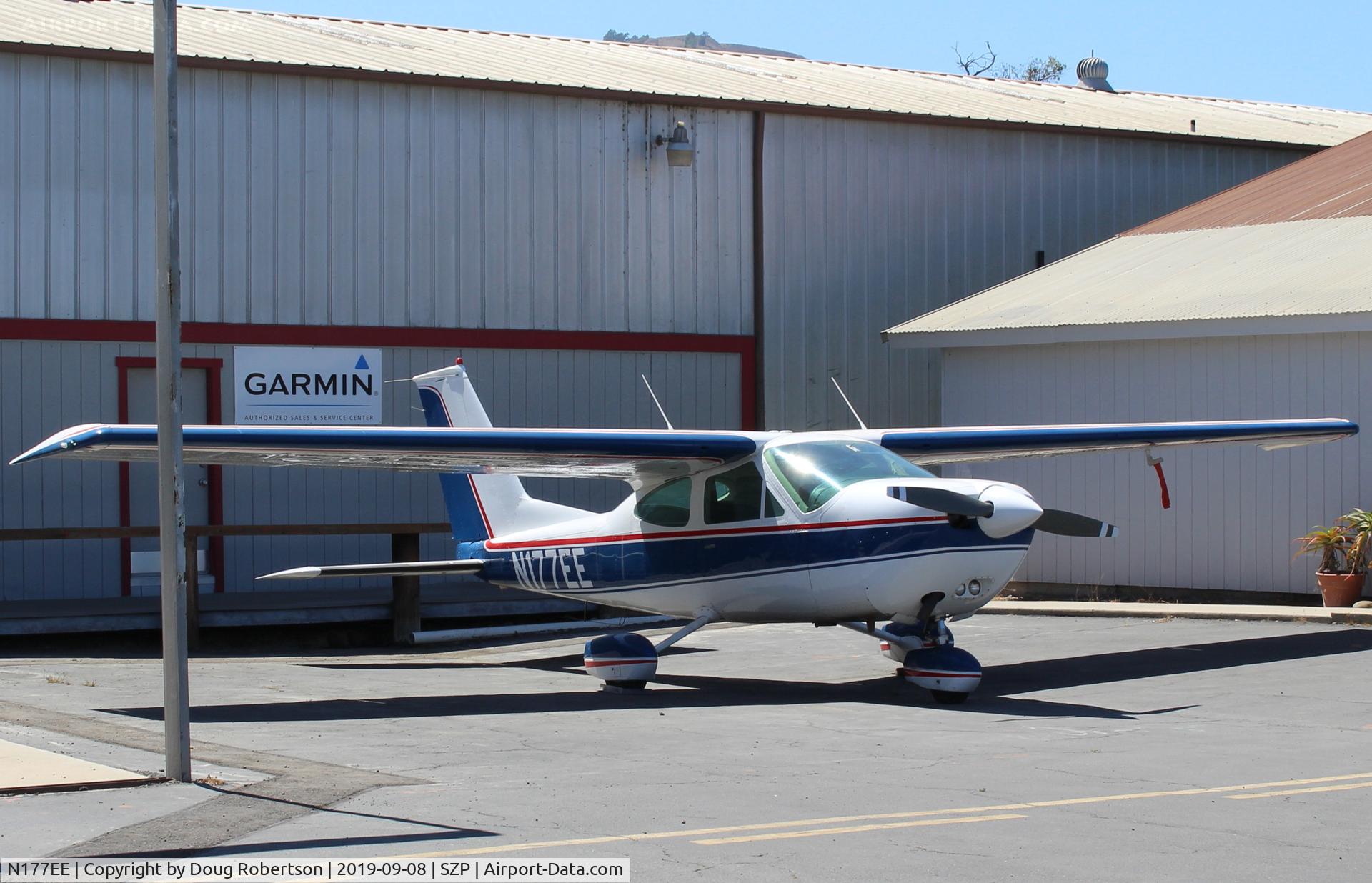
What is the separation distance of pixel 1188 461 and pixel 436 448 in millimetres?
9364

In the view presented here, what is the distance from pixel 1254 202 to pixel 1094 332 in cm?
488

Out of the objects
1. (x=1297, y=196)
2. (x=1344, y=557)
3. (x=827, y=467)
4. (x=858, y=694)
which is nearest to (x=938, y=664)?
(x=858, y=694)

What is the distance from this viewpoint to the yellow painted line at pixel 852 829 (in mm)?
6402

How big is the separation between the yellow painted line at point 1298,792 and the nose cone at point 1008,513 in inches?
131

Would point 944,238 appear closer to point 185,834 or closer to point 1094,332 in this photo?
point 1094,332

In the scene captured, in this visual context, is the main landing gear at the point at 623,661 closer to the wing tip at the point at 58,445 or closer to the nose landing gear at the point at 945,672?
the nose landing gear at the point at 945,672

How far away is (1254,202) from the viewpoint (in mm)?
21219

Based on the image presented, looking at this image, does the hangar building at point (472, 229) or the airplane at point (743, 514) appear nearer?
the airplane at point (743, 514)

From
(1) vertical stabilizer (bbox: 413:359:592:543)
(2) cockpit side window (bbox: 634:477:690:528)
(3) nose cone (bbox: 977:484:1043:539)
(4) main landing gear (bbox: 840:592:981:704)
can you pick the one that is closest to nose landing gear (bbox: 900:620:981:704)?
(4) main landing gear (bbox: 840:592:981:704)

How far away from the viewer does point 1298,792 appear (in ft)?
24.7

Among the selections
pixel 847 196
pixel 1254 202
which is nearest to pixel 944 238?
pixel 847 196

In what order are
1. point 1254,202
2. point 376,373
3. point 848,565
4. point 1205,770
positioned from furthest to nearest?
1. point 1254,202
2. point 376,373
3. point 848,565
4. point 1205,770

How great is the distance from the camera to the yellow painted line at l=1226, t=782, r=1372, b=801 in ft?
24.2
